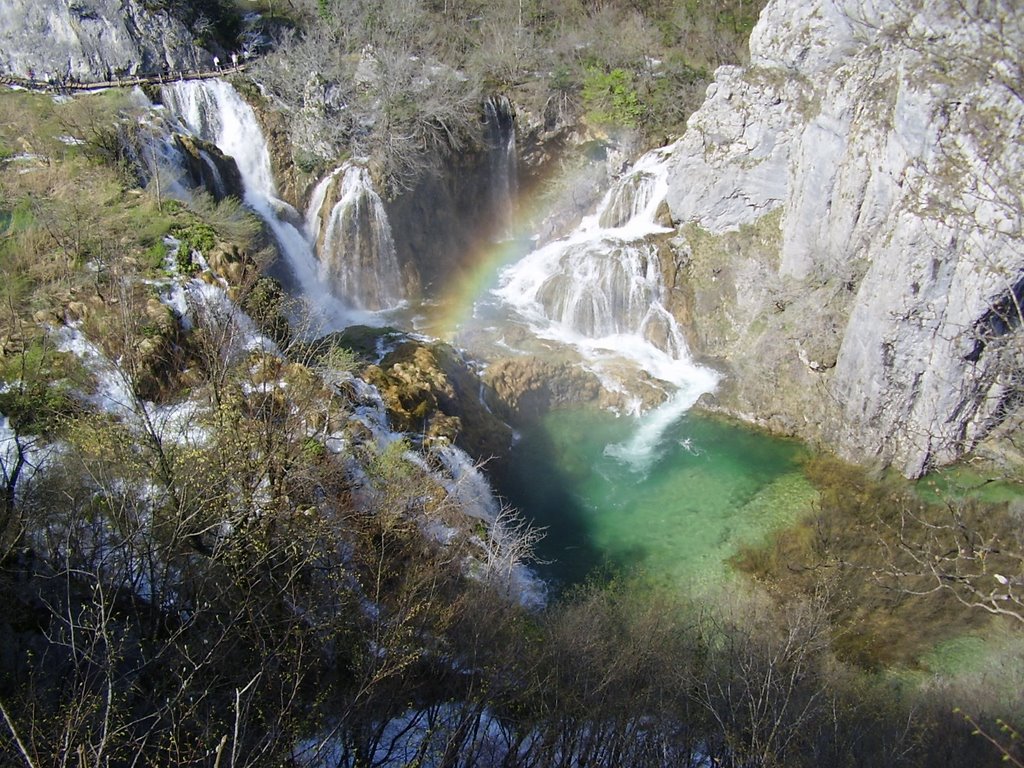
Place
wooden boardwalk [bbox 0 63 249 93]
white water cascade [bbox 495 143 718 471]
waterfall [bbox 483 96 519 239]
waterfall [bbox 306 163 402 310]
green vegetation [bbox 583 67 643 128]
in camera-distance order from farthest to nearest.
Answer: waterfall [bbox 483 96 519 239] → green vegetation [bbox 583 67 643 128] → waterfall [bbox 306 163 402 310] → wooden boardwalk [bbox 0 63 249 93] → white water cascade [bbox 495 143 718 471]

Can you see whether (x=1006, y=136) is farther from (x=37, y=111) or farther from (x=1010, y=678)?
(x=37, y=111)

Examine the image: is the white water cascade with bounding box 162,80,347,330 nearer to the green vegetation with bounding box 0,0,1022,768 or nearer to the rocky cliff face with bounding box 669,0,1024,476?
the green vegetation with bounding box 0,0,1022,768

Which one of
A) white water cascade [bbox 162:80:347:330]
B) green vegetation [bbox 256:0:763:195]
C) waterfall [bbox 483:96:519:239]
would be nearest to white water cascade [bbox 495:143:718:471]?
waterfall [bbox 483:96:519:239]

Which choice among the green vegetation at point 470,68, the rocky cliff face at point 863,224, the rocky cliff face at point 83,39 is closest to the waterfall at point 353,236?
the green vegetation at point 470,68

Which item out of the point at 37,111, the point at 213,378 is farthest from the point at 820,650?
the point at 37,111

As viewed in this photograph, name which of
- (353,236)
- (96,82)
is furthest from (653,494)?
(96,82)

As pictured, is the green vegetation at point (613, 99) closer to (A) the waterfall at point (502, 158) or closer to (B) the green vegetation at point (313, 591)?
(A) the waterfall at point (502, 158)
